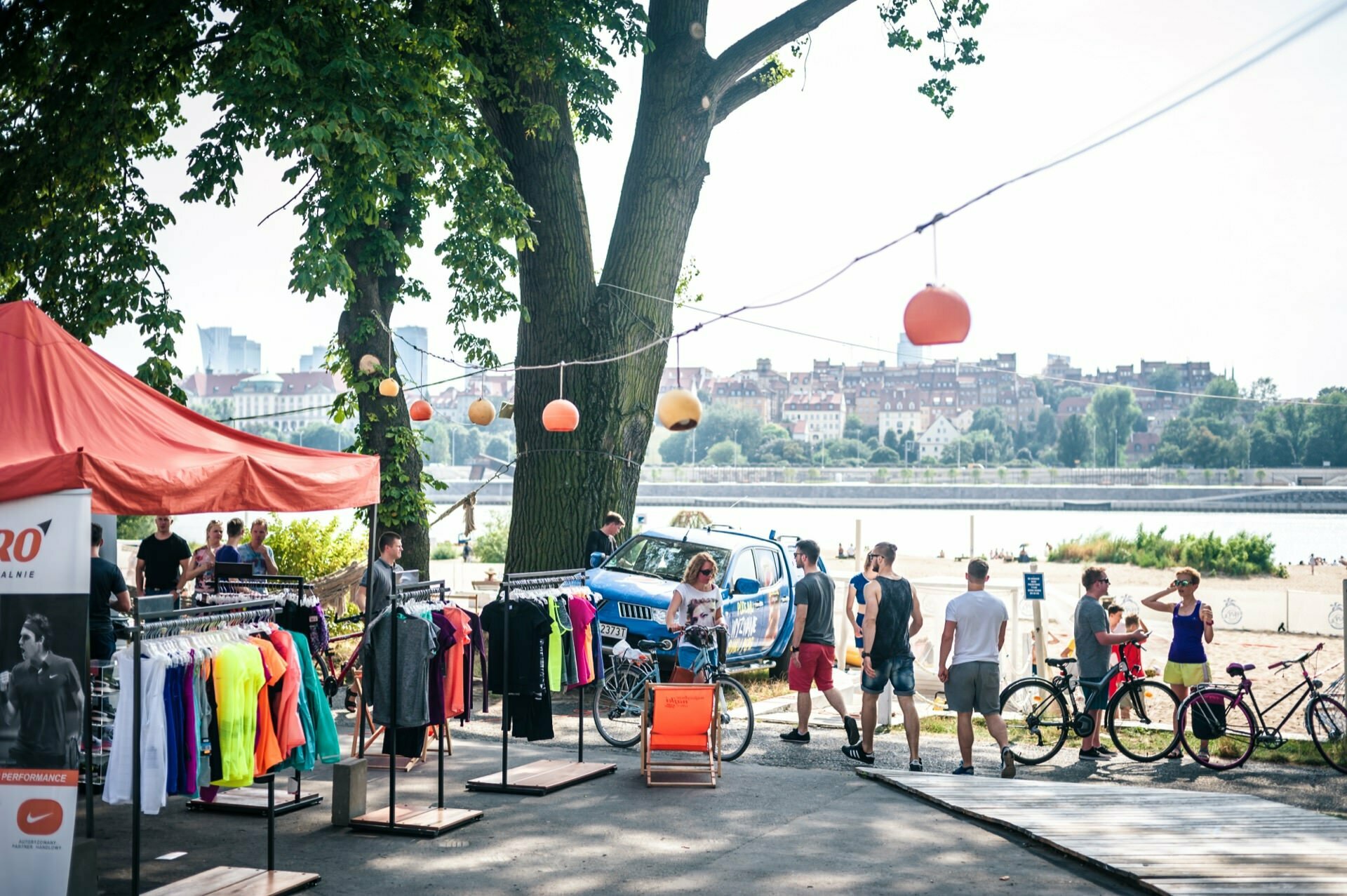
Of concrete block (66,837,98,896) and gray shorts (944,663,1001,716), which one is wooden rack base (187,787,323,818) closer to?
concrete block (66,837,98,896)

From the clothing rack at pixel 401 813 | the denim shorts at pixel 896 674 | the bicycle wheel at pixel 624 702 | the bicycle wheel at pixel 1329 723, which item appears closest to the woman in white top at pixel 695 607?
the bicycle wheel at pixel 624 702

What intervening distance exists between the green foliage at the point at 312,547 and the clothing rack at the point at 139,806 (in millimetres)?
13307

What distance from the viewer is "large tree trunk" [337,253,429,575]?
18031 millimetres

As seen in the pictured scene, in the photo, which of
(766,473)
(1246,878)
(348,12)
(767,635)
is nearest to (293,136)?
(348,12)

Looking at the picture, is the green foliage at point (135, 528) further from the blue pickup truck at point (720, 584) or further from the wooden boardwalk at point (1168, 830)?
the wooden boardwalk at point (1168, 830)

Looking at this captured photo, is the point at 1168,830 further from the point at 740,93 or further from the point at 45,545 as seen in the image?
the point at 740,93

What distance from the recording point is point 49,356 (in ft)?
24.8

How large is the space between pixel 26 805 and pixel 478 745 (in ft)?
19.8

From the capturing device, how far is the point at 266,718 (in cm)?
723

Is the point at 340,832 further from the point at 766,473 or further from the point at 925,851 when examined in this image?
the point at 766,473

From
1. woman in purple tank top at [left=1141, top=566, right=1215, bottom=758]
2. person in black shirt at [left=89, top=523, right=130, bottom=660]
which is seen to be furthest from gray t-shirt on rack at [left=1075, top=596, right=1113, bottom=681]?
person in black shirt at [left=89, top=523, right=130, bottom=660]

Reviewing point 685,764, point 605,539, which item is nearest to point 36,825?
point 685,764

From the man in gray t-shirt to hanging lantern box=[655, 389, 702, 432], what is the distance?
3950 mm

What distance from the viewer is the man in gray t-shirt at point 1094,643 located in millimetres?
11680
